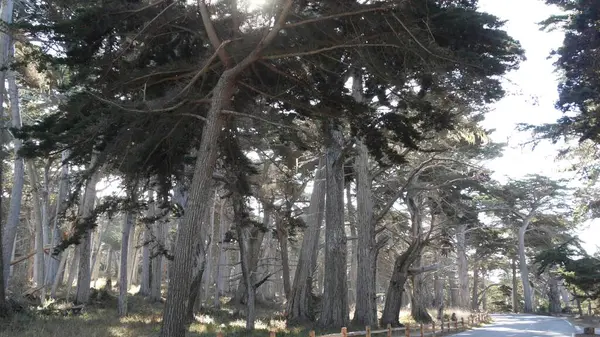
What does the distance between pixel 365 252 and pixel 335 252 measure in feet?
5.59

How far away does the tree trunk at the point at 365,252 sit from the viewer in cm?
1723

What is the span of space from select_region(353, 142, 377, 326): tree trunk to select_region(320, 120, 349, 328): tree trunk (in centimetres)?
105

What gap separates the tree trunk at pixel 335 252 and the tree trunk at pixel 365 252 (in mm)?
1047

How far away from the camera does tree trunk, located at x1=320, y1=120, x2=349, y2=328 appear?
52.4ft

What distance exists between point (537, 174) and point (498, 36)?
101 feet

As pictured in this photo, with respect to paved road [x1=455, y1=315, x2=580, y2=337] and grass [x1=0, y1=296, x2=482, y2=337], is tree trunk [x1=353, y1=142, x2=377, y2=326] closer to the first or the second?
grass [x1=0, y1=296, x2=482, y2=337]

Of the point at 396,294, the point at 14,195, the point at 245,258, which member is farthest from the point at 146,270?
the point at 396,294

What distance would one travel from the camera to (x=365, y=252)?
699 inches

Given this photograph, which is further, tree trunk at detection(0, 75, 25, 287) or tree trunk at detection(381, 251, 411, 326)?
tree trunk at detection(381, 251, 411, 326)

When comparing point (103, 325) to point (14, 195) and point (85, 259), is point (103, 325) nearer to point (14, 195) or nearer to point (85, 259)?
point (14, 195)

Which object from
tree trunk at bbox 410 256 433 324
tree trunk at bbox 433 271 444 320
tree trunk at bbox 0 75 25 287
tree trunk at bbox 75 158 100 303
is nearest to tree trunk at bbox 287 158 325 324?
tree trunk at bbox 410 256 433 324

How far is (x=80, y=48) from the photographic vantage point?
32.9ft

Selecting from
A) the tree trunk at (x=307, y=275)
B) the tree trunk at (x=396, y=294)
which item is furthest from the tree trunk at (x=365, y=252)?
the tree trunk at (x=307, y=275)

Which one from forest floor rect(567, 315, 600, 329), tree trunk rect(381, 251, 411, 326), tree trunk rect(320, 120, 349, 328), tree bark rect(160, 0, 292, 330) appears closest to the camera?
tree bark rect(160, 0, 292, 330)
